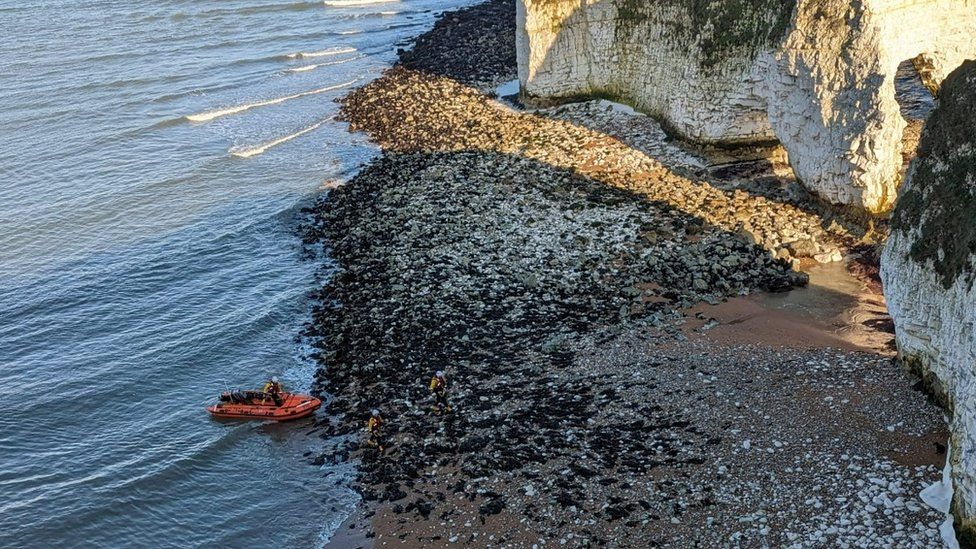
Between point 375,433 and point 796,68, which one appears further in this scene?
point 796,68

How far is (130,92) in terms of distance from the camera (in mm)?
62719

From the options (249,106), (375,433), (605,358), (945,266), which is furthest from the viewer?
(249,106)

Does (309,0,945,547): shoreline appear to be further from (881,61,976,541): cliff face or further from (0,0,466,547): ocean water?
(0,0,466,547): ocean water

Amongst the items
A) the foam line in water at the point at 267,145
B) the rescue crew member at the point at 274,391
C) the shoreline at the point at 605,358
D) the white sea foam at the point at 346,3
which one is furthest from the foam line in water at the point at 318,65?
the rescue crew member at the point at 274,391

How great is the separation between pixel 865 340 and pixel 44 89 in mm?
59094

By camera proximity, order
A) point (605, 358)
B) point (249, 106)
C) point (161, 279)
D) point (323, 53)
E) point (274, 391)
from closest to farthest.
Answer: point (605, 358) → point (274, 391) → point (161, 279) → point (249, 106) → point (323, 53)

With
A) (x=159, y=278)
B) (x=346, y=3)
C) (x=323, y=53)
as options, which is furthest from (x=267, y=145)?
(x=346, y=3)

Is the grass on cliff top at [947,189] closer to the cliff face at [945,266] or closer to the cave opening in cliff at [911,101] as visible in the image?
the cliff face at [945,266]

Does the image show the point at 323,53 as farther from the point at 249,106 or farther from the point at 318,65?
the point at 249,106

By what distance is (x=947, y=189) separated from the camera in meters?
20.8

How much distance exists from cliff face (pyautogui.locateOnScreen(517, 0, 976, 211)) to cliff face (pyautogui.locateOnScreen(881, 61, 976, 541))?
30.8ft

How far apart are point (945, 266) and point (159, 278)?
30608 mm

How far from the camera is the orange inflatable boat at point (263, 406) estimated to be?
2745 cm

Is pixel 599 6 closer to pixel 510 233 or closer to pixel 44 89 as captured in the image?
pixel 510 233
